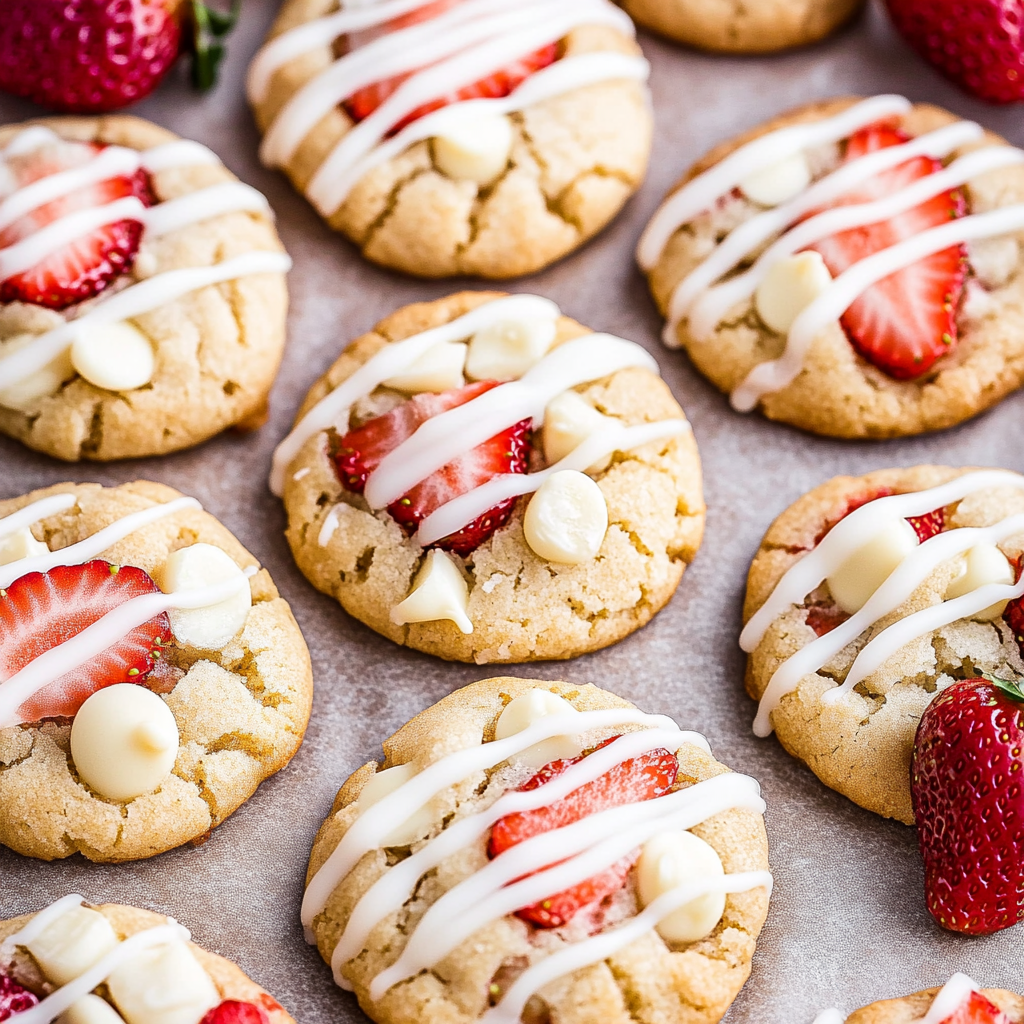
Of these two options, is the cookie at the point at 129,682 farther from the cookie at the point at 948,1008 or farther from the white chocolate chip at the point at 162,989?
the cookie at the point at 948,1008

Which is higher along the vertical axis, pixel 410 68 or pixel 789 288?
pixel 410 68

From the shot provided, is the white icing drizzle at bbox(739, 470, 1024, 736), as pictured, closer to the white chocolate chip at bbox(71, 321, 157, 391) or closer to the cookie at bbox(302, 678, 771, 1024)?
the cookie at bbox(302, 678, 771, 1024)

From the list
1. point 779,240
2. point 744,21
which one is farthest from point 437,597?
point 744,21

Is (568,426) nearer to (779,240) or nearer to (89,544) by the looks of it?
(779,240)

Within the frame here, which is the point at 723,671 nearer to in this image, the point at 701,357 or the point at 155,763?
the point at 701,357

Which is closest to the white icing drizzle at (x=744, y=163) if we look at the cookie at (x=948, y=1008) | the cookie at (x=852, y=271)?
the cookie at (x=852, y=271)
